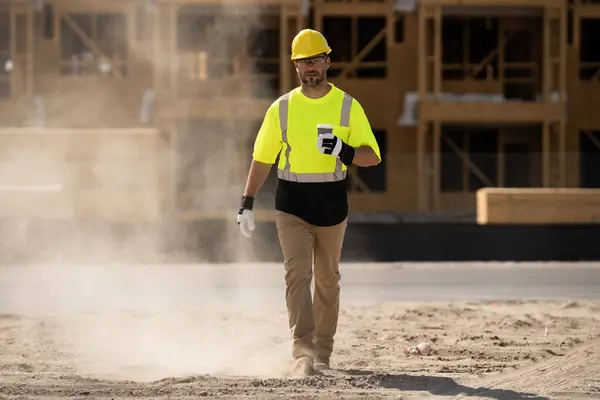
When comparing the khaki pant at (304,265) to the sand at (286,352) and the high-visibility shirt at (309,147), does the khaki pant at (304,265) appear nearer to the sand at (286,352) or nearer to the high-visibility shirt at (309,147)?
the high-visibility shirt at (309,147)

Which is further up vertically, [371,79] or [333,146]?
[371,79]

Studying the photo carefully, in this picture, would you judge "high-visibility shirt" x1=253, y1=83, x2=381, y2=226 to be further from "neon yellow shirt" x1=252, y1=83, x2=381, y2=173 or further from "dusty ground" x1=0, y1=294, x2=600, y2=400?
"dusty ground" x1=0, y1=294, x2=600, y2=400

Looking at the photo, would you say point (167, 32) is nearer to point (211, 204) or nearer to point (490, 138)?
point (211, 204)

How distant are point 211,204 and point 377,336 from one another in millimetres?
17124

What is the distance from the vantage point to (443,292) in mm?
13586

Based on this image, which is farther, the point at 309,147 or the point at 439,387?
the point at 309,147

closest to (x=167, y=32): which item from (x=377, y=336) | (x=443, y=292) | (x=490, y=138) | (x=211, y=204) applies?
(x=211, y=204)

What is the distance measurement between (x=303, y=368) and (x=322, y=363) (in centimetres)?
38

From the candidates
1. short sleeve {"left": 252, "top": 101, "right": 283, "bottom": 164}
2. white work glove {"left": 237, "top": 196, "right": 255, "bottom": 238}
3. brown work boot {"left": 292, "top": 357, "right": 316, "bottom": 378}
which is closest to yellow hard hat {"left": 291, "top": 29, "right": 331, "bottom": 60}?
short sleeve {"left": 252, "top": 101, "right": 283, "bottom": 164}

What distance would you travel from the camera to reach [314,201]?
23.7 ft

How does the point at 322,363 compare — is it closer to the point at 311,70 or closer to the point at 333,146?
the point at 333,146

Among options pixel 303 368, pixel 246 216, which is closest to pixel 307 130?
pixel 246 216

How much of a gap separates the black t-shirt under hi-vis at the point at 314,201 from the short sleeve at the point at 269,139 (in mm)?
182

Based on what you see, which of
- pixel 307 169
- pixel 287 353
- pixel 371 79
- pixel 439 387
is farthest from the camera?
pixel 371 79
